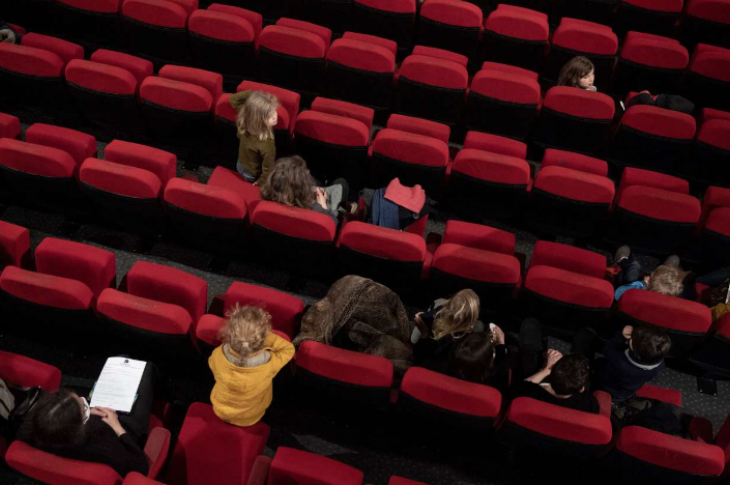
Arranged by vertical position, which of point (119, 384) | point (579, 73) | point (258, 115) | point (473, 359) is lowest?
point (119, 384)

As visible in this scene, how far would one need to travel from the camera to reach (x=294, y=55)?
249cm

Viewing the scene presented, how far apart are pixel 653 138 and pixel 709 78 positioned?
1.67ft

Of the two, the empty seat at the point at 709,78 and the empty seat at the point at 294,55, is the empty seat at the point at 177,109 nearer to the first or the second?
the empty seat at the point at 294,55

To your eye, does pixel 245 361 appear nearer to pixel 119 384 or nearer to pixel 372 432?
pixel 119 384

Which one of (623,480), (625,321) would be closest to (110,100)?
(625,321)

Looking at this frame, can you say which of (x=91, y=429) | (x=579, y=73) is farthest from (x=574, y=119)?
(x=91, y=429)

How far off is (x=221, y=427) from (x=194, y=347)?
235mm

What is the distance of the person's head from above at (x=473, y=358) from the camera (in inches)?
65.6

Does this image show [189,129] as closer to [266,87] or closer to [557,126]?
[266,87]

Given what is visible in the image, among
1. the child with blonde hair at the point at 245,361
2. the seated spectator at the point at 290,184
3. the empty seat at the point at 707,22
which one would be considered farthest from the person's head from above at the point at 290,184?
the empty seat at the point at 707,22

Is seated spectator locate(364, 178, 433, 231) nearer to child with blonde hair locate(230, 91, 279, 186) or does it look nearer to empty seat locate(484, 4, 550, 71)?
child with blonde hair locate(230, 91, 279, 186)

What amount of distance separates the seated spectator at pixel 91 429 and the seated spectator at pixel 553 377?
1.03 meters

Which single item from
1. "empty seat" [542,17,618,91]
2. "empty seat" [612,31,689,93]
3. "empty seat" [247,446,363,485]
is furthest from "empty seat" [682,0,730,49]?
"empty seat" [247,446,363,485]

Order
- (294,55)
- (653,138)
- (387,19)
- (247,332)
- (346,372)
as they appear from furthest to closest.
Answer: (387,19) < (294,55) < (653,138) < (346,372) < (247,332)
